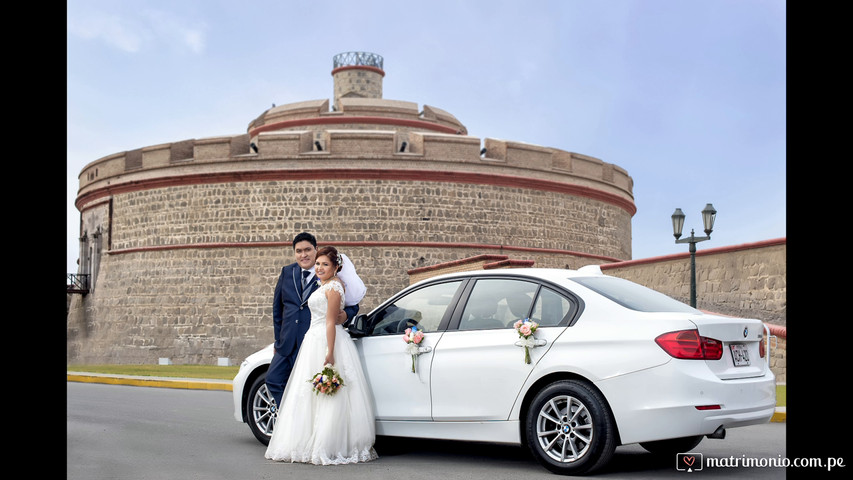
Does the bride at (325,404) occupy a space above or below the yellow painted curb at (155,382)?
above

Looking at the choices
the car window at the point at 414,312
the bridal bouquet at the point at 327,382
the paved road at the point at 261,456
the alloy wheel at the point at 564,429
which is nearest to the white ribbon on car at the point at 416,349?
the car window at the point at 414,312

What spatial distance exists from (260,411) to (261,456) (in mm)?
654

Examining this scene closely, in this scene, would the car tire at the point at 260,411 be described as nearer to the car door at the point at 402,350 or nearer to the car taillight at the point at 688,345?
the car door at the point at 402,350

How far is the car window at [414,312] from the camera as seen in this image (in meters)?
7.05

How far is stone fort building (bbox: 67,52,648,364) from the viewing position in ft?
85.5

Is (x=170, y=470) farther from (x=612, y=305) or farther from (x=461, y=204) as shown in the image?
(x=461, y=204)

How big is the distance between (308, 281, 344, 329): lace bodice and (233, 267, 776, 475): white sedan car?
1.02 feet

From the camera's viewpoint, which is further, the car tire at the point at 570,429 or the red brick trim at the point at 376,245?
the red brick trim at the point at 376,245

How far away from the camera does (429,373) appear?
22.4 ft

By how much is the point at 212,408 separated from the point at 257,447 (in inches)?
161

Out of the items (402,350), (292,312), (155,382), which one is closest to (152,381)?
(155,382)

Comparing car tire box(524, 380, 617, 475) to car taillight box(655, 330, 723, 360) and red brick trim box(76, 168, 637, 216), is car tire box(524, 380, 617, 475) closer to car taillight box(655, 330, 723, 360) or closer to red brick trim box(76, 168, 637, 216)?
car taillight box(655, 330, 723, 360)
